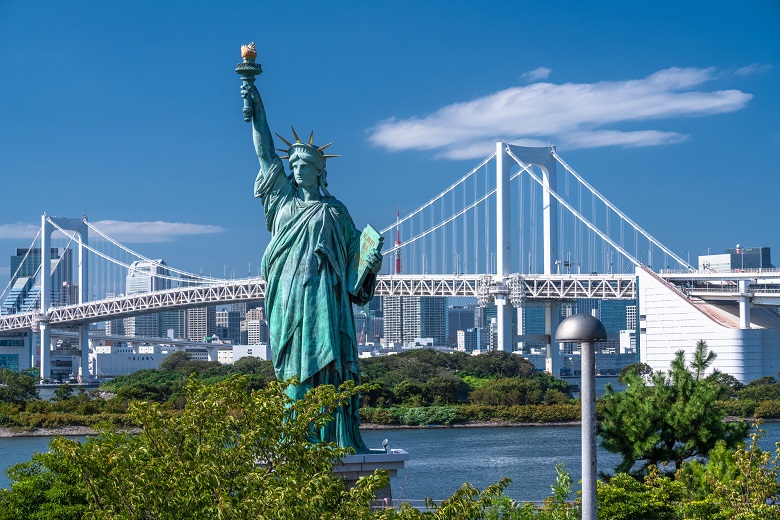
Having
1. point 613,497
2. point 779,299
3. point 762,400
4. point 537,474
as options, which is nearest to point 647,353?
point 779,299

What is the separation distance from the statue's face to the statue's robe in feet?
0.50

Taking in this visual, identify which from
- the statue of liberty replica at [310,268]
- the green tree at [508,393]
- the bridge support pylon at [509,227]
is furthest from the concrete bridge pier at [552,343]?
the statue of liberty replica at [310,268]

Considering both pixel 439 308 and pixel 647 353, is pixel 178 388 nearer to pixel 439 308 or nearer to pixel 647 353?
pixel 647 353

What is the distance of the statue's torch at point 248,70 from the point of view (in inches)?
412

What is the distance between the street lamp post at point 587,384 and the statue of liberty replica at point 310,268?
4.48 meters

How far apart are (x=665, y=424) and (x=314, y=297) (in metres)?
3.76

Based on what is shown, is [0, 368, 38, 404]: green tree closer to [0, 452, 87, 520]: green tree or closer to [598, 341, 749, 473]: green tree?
[0, 452, 87, 520]: green tree

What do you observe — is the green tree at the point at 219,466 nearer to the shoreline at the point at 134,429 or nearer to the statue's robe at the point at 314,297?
the statue's robe at the point at 314,297

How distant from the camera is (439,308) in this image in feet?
406

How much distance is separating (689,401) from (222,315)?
336 ft

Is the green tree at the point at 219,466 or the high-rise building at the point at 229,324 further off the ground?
the high-rise building at the point at 229,324

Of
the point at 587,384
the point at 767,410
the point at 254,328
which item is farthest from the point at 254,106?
the point at 254,328

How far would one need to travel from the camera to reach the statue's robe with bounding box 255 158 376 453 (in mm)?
10055

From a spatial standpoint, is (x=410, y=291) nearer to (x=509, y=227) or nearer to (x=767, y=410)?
(x=509, y=227)
